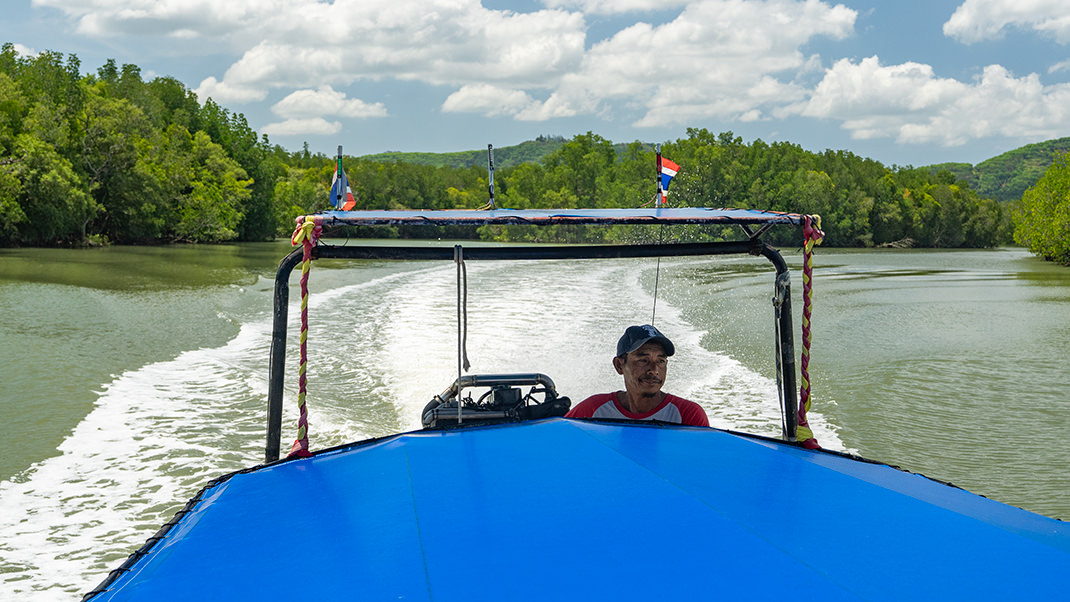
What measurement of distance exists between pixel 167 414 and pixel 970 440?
8.70 meters

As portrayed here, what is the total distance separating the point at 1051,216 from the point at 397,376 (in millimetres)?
51366

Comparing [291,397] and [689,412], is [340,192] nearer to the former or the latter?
[689,412]

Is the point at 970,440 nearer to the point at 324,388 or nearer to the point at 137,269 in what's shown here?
the point at 324,388

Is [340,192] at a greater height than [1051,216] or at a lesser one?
lesser

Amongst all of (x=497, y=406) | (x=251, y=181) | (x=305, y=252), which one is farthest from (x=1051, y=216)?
(x=251, y=181)

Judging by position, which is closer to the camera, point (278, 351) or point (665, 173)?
point (278, 351)

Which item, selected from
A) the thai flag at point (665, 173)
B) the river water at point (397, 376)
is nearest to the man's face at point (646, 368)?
the thai flag at point (665, 173)

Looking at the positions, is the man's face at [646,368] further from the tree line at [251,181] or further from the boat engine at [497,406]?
the tree line at [251,181]

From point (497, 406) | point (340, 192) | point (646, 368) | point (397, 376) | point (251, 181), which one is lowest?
point (397, 376)

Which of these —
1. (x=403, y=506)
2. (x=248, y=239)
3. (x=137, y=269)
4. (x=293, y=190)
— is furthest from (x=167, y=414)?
(x=293, y=190)

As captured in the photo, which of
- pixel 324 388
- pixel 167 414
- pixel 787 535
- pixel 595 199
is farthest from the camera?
pixel 595 199

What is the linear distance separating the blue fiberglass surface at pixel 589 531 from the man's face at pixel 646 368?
1.01 meters

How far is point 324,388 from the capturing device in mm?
10883

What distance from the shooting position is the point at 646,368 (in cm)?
450
